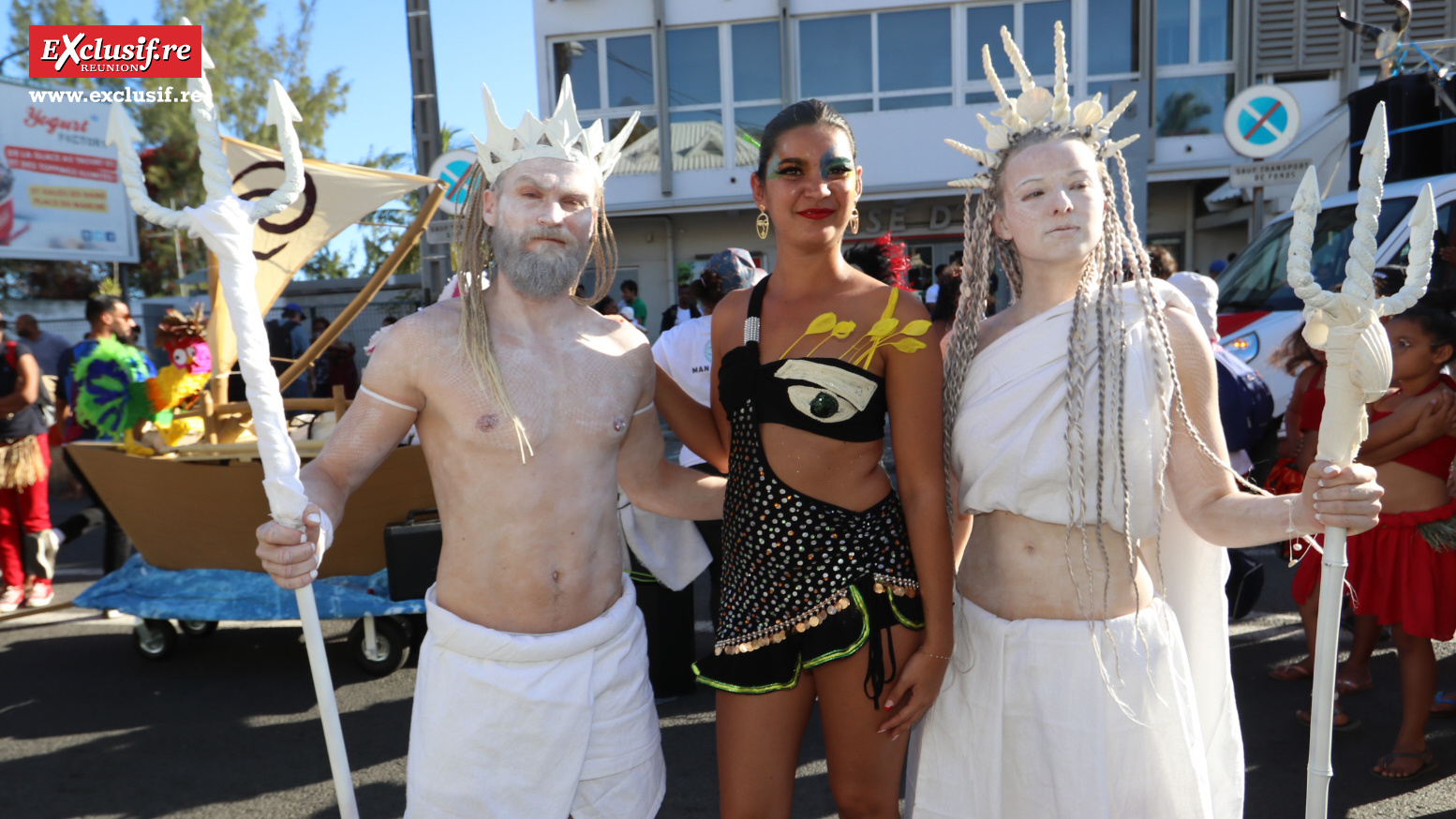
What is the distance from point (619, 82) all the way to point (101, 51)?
8547mm

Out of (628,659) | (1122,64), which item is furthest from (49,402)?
(1122,64)

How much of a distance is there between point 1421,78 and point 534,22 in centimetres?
1363

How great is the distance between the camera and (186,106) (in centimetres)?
2547

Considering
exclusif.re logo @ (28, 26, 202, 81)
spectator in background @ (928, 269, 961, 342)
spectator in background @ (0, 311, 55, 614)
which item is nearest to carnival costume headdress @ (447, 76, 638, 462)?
spectator in background @ (928, 269, 961, 342)

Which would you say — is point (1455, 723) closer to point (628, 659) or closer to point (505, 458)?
point (628, 659)

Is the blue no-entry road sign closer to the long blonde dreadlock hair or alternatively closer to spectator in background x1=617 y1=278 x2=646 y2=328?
the long blonde dreadlock hair

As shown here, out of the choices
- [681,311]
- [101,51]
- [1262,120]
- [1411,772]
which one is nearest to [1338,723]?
[1411,772]

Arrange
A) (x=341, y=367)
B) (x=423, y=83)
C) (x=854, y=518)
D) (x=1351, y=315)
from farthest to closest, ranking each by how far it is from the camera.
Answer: (x=341, y=367) < (x=423, y=83) < (x=854, y=518) < (x=1351, y=315)

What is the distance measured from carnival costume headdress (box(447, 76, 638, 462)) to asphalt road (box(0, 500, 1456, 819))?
1915 mm

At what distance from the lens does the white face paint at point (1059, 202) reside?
2084mm

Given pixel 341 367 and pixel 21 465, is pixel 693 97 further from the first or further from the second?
pixel 21 465

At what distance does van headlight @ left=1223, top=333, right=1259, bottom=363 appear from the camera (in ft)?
A: 20.6

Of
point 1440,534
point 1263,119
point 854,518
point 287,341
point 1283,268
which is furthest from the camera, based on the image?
point 287,341

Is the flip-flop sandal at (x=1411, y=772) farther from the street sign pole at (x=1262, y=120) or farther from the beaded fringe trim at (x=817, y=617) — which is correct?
the street sign pole at (x=1262, y=120)
